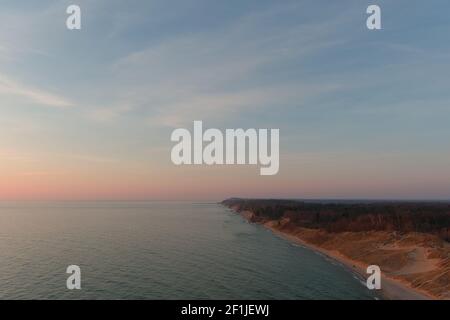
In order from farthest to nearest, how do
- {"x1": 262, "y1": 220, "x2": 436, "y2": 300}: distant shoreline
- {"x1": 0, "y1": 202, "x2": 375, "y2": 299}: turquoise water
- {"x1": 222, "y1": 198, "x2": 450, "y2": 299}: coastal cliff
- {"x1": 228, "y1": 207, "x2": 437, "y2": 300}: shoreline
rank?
{"x1": 222, "y1": 198, "x2": 450, "y2": 299}: coastal cliff
{"x1": 0, "y1": 202, "x2": 375, "y2": 299}: turquoise water
{"x1": 228, "y1": 207, "x2": 437, "y2": 300}: shoreline
{"x1": 262, "y1": 220, "x2": 436, "y2": 300}: distant shoreline

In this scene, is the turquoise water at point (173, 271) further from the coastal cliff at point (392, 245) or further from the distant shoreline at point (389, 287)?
the coastal cliff at point (392, 245)

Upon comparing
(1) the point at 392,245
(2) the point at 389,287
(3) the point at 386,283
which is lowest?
(3) the point at 386,283

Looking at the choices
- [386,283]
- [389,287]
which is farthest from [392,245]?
[389,287]

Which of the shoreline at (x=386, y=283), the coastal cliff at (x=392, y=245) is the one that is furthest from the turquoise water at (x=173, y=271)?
the coastal cliff at (x=392, y=245)

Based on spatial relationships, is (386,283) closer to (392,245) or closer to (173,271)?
(392,245)

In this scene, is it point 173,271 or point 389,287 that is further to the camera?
point 173,271

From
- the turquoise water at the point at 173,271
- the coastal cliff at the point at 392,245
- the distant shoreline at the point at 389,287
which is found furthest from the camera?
the coastal cliff at the point at 392,245

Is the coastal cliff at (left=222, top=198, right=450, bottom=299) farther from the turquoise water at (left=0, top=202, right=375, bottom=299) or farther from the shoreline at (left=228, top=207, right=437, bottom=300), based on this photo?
the turquoise water at (left=0, top=202, right=375, bottom=299)

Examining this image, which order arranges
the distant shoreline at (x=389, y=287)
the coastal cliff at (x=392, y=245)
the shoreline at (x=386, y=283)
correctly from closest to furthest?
the distant shoreline at (x=389, y=287) → the shoreline at (x=386, y=283) → the coastal cliff at (x=392, y=245)

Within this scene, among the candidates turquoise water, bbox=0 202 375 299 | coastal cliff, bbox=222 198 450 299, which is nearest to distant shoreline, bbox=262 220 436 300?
coastal cliff, bbox=222 198 450 299

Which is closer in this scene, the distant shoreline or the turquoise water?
the distant shoreline

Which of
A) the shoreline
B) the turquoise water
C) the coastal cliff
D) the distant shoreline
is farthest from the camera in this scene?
the coastal cliff

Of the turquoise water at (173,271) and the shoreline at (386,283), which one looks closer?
the shoreline at (386,283)
